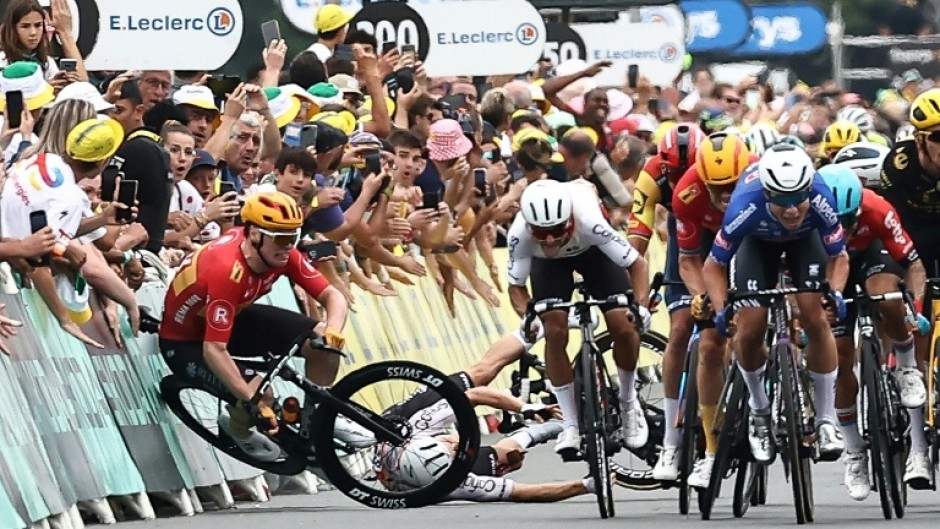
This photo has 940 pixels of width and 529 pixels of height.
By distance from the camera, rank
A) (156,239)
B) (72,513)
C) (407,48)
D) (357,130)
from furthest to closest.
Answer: (407,48) < (357,130) < (156,239) < (72,513)

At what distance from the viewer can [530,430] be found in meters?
14.4

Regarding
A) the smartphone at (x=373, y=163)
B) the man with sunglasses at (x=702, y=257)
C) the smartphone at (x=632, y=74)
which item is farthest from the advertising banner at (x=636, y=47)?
the man with sunglasses at (x=702, y=257)

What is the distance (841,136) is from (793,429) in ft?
15.6

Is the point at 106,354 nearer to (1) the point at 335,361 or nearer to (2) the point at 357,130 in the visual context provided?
(1) the point at 335,361

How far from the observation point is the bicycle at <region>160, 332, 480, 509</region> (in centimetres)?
1349

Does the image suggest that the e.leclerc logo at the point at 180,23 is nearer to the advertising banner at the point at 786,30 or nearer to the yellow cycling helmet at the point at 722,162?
the yellow cycling helmet at the point at 722,162

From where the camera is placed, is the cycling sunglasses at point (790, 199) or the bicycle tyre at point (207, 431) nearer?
the cycling sunglasses at point (790, 199)

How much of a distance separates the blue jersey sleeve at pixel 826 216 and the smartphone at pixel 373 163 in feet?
15.8

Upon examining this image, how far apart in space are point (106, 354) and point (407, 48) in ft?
22.9

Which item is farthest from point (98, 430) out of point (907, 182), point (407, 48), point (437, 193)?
point (407, 48)

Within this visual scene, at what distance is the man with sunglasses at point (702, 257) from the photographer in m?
13.7

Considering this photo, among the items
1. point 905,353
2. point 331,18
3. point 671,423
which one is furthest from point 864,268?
point 331,18

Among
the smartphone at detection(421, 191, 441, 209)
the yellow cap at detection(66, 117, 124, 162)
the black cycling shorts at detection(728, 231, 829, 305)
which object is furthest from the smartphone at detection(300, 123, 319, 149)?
the black cycling shorts at detection(728, 231, 829, 305)

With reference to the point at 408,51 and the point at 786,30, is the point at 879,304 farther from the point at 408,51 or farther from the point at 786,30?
the point at 786,30
